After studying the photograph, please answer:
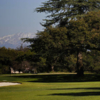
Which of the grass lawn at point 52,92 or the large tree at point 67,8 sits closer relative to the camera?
the grass lawn at point 52,92

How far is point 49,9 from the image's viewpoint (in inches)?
1908

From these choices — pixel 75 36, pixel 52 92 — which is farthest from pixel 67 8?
pixel 52 92

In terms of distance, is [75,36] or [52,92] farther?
[75,36]

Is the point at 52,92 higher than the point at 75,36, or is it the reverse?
the point at 75,36

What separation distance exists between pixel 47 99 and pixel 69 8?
1427 inches

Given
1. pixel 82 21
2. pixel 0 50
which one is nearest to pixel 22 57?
pixel 0 50

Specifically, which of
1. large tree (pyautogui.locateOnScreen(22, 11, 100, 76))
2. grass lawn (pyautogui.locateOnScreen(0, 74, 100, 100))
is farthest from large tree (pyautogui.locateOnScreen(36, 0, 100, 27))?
grass lawn (pyautogui.locateOnScreen(0, 74, 100, 100))

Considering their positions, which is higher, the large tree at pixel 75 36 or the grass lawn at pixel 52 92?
the large tree at pixel 75 36

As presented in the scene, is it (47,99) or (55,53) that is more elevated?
(55,53)

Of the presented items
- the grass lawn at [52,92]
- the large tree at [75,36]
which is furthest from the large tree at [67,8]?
the grass lawn at [52,92]

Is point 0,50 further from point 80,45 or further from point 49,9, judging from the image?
point 80,45

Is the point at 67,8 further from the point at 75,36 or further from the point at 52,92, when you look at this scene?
the point at 52,92

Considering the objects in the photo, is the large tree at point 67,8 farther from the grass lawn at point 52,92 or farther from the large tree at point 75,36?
the grass lawn at point 52,92

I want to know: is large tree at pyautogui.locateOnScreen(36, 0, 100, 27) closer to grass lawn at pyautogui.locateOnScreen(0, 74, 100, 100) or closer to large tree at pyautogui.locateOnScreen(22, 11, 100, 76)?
large tree at pyautogui.locateOnScreen(22, 11, 100, 76)
